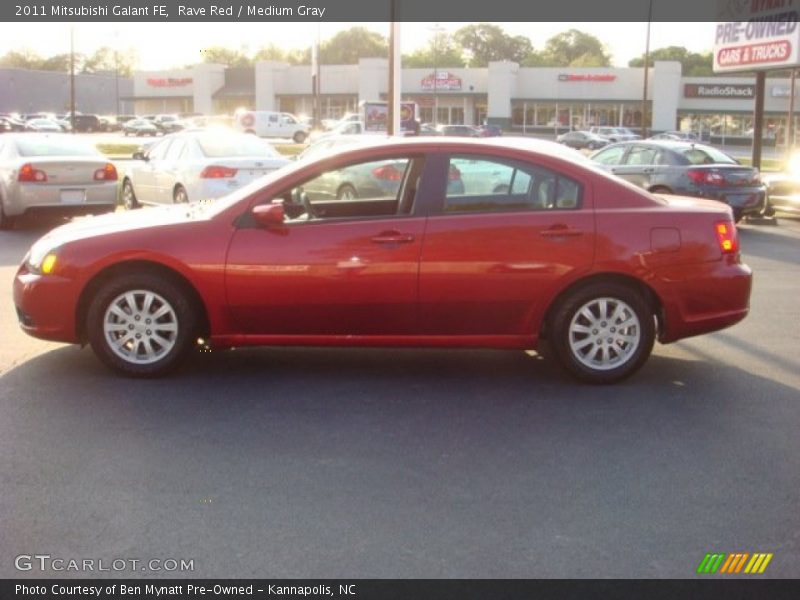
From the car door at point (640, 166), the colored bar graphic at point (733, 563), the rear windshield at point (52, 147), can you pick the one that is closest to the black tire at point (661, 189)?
the car door at point (640, 166)

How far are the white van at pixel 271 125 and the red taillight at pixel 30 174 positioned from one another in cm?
4451

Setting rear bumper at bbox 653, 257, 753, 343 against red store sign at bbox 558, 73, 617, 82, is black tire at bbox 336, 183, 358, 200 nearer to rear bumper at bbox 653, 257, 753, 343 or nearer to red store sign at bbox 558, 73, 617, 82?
rear bumper at bbox 653, 257, 753, 343

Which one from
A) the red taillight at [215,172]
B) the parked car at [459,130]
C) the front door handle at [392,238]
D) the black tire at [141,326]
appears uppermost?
the parked car at [459,130]

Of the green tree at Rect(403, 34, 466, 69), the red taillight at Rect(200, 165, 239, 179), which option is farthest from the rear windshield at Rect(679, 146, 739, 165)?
Result: the green tree at Rect(403, 34, 466, 69)

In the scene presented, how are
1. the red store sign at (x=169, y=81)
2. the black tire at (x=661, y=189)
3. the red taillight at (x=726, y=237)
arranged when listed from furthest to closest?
the red store sign at (x=169, y=81), the black tire at (x=661, y=189), the red taillight at (x=726, y=237)

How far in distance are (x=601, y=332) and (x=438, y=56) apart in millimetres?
118546

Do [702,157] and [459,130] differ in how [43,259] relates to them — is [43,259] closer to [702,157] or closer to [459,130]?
[702,157]

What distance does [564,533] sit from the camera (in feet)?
13.6

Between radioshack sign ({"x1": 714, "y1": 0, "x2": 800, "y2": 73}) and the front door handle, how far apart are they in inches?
730

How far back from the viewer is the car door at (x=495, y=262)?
21.1ft

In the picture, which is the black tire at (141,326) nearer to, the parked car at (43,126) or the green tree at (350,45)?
the parked car at (43,126)

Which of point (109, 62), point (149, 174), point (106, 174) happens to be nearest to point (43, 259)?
point (106, 174)
